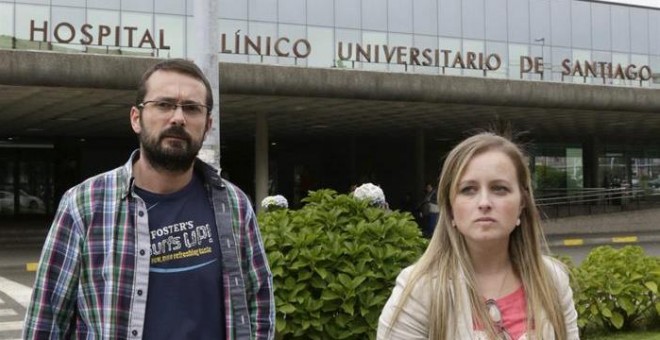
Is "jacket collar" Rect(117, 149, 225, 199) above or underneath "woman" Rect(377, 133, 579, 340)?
above

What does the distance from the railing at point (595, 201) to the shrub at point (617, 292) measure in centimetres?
2135

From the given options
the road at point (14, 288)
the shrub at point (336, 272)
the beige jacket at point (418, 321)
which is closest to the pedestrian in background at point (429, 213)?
the road at point (14, 288)

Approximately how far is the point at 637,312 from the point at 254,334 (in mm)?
6269

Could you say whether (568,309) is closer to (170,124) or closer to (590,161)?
(170,124)

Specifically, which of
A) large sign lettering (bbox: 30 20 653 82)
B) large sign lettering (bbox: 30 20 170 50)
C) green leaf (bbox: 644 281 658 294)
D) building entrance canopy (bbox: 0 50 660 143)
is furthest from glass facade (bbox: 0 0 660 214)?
green leaf (bbox: 644 281 658 294)

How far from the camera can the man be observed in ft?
7.78

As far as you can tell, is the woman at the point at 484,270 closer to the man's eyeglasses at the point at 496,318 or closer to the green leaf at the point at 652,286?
the man's eyeglasses at the point at 496,318

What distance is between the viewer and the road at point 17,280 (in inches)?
369

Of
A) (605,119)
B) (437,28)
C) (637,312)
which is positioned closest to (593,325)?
(637,312)

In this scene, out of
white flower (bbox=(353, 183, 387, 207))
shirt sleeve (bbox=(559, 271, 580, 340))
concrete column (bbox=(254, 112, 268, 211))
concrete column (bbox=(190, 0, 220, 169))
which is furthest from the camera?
concrete column (bbox=(254, 112, 268, 211))

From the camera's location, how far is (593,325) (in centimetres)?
782

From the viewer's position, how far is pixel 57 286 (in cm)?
238

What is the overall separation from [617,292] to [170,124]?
6249mm

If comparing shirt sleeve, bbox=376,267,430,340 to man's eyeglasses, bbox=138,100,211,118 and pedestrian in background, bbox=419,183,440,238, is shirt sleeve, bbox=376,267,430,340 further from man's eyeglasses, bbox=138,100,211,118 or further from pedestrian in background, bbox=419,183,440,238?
pedestrian in background, bbox=419,183,440,238
